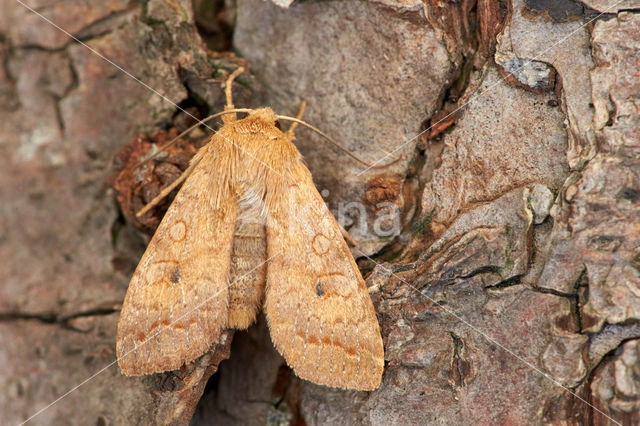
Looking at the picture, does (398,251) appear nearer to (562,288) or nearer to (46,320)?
(562,288)

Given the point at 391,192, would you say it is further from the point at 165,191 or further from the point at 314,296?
the point at 165,191

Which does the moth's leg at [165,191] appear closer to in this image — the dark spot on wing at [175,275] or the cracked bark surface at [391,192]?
the cracked bark surface at [391,192]

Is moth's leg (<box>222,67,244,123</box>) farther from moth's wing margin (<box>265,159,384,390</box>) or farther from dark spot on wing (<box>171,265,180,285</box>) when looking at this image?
dark spot on wing (<box>171,265,180,285</box>)

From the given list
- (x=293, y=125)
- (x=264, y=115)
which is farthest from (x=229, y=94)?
(x=293, y=125)

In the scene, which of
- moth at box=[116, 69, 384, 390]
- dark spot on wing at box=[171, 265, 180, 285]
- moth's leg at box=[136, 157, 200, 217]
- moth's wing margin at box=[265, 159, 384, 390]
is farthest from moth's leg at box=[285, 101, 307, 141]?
dark spot on wing at box=[171, 265, 180, 285]

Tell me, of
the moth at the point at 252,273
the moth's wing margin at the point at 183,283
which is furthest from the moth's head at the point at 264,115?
the moth's wing margin at the point at 183,283

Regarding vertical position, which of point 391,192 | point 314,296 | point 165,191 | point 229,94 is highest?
point 229,94
